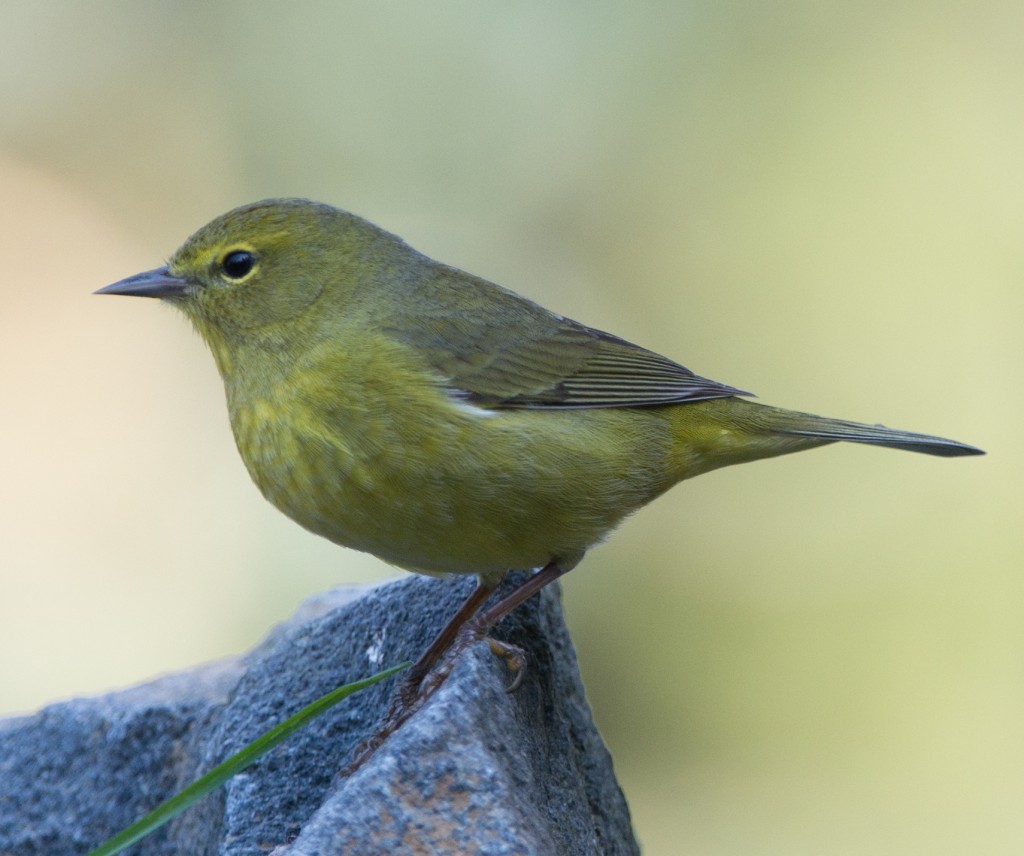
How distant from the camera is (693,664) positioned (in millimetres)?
6719

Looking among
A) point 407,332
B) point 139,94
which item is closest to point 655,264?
point 139,94

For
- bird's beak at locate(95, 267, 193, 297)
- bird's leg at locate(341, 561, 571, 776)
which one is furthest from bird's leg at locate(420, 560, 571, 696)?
bird's beak at locate(95, 267, 193, 297)

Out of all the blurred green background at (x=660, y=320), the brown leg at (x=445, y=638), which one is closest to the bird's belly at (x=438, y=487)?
the brown leg at (x=445, y=638)

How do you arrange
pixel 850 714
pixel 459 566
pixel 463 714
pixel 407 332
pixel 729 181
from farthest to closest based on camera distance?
pixel 729 181 → pixel 850 714 → pixel 407 332 → pixel 459 566 → pixel 463 714

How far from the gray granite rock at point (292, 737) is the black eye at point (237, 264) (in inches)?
41.7

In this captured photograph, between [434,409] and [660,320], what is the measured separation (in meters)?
3.60

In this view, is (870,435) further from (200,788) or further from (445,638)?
(200,788)

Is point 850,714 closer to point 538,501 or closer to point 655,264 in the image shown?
point 655,264

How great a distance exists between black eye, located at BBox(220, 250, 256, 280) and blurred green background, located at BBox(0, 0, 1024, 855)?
8.73 ft

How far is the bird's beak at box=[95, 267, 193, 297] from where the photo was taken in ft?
14.0

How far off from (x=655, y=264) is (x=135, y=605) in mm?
3141

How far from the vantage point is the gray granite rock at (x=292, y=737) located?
10.6 ft

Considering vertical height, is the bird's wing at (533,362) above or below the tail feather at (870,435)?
above

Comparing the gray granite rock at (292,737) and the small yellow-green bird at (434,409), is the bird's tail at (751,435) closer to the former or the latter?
the small yellow-green bird at (434,409)
